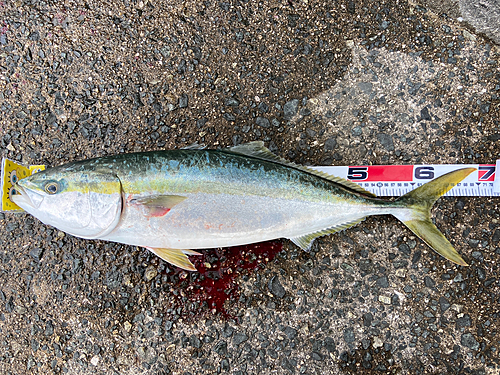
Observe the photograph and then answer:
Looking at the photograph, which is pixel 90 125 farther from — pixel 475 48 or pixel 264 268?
pixel 475 48

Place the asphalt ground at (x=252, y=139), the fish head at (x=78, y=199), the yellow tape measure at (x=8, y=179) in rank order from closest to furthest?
the fish head at (x=78, y=199), the yellow tape measure at (x=8, y=179), the asphalt ground at (x=252, y=139)

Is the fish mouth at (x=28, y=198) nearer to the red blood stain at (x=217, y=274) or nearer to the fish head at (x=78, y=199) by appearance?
the fish head at (x=78, y=199)

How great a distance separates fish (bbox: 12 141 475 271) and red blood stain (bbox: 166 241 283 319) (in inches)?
12.4

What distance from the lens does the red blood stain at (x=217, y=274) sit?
293 centimetres

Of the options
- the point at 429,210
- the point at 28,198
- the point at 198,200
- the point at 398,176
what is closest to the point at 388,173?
the point at 398,176

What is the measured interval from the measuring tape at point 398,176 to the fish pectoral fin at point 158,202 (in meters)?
1.36

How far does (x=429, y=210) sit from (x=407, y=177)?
1.25ft

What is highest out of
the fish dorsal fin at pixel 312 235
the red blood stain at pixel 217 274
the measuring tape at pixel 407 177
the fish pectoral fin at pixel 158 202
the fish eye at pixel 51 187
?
the measuring tape at pixel 407 177

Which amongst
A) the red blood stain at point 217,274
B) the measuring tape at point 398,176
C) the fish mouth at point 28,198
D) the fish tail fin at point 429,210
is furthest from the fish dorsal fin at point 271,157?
the fish mouth at point 28,198

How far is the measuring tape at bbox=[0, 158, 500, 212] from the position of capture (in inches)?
114

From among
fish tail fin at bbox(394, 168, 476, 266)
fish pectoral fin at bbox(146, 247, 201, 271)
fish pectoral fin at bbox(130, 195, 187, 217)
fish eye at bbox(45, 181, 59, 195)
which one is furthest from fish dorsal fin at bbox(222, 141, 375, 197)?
fish eye at bbox(45, 181, 59, 195)

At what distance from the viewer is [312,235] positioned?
2748 millimetres

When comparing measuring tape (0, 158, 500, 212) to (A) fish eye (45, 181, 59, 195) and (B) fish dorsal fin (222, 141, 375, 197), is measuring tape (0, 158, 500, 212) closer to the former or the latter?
(B) fish dorsal fin (222, 141, 375, 197)

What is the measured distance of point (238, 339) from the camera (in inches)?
113
